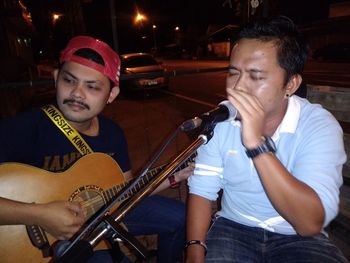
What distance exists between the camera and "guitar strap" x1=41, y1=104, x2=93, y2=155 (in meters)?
2.36

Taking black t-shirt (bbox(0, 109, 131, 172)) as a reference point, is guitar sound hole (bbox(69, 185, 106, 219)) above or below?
below

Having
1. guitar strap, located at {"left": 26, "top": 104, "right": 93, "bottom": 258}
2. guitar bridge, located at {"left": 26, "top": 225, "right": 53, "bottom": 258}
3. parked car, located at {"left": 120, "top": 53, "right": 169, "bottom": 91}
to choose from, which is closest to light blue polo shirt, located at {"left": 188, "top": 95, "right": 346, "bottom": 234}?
guitar strap, located at {"left": 26, "top": 104, "right": 93, "bottom": 258}

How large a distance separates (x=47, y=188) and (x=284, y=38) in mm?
2050

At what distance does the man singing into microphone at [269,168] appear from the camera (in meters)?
1.54

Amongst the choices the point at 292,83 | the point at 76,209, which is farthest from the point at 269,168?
the point at 76,209

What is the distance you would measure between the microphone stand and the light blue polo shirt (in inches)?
26.6

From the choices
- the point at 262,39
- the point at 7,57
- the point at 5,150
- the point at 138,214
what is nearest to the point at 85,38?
the point at 5,150

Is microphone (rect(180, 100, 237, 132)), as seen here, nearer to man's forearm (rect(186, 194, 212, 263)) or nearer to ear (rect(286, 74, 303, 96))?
ear (rect(286, 74, 303, 96))

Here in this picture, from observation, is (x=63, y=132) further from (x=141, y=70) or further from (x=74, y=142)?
(x=141, y=70)

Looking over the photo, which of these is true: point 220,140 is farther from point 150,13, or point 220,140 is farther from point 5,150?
point 150,13

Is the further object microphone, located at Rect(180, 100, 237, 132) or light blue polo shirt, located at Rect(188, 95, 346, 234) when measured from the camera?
light blue polo shirt, located at Rect(188, 95, 346, 234)

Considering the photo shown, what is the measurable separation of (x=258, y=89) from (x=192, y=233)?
1.10 metres

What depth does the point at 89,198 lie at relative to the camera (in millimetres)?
2410

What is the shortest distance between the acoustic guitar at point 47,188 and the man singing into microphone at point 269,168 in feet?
1.81
